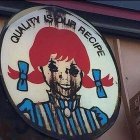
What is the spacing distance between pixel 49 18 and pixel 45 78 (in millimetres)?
696

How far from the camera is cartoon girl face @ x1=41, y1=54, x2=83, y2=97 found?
509cm

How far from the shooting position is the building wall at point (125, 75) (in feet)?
18.6

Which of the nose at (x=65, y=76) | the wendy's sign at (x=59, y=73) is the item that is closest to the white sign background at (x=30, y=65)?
the wendy's sign at (x=59, y=73)

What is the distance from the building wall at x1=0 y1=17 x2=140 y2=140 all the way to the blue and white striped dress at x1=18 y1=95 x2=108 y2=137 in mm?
530

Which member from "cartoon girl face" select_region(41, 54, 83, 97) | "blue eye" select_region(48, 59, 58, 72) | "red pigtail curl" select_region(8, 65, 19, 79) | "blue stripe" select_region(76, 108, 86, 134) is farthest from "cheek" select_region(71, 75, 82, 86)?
"red pigtail curl" select_region(8, 65, 19, 79)

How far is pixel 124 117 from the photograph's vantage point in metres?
5.77

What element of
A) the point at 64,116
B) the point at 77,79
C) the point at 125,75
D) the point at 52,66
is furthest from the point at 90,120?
the point at 125,75

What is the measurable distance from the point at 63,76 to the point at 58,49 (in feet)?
1.08

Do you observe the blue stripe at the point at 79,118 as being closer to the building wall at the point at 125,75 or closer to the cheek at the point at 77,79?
the cheek at the point at 77,79

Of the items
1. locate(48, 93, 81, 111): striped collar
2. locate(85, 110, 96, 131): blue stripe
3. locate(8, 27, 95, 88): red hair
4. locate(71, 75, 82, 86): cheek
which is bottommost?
locate(85, 110, 96, 131): blue stripe

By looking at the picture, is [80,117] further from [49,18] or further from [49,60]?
[49,18]

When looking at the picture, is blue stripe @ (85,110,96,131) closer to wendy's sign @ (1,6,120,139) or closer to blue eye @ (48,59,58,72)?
wendy's sign @ (1,6,120,139)

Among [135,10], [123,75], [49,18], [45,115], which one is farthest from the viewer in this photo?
[135,10]

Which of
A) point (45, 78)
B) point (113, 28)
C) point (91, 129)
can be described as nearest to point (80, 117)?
point (91, 129)
